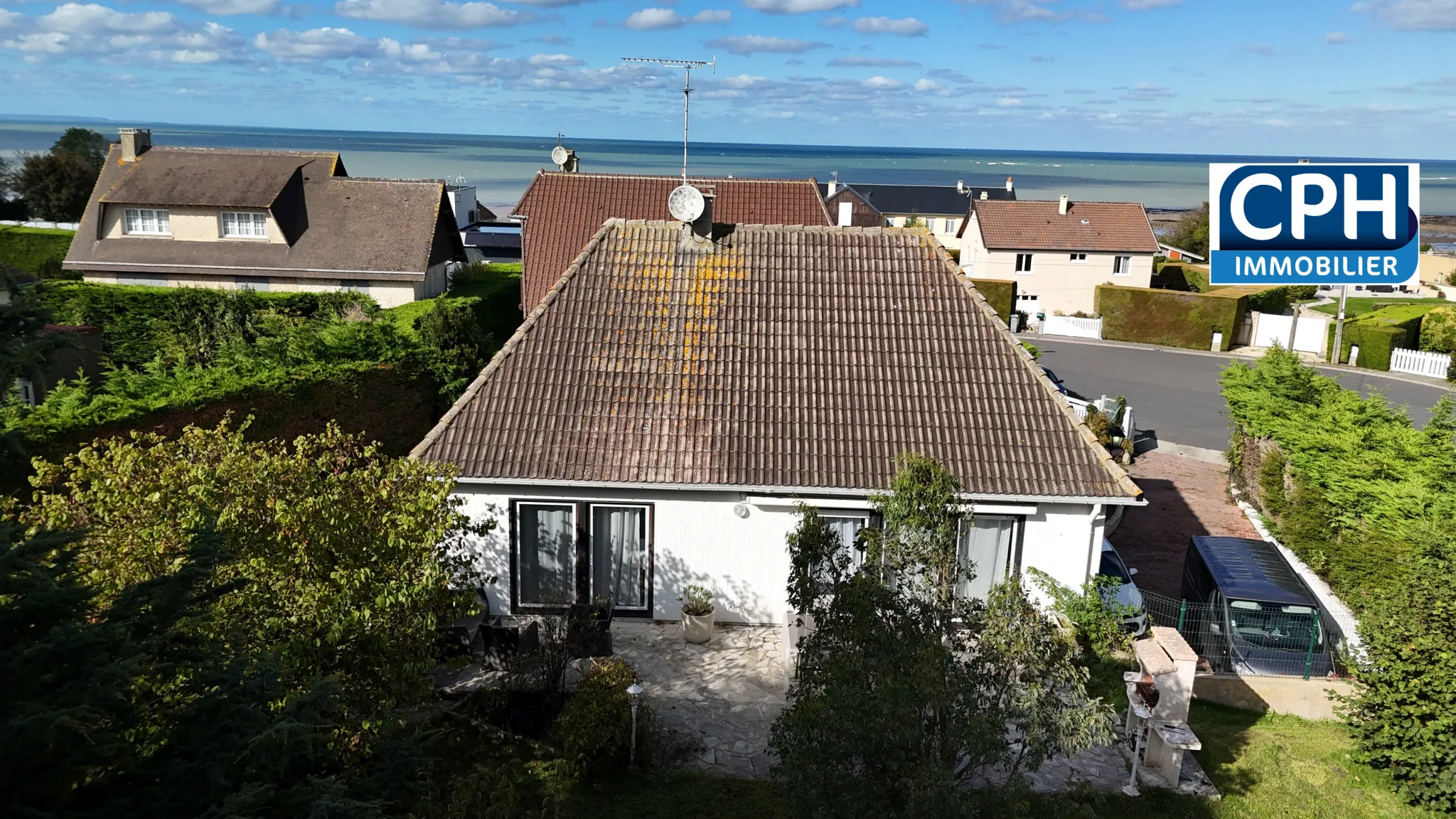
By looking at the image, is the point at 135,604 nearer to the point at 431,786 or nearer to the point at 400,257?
the point at 431,786

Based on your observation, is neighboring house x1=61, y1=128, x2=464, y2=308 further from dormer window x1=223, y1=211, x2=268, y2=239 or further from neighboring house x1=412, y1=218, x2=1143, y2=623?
neighboring house x1=412, y1=218, x2=1143, y2=623

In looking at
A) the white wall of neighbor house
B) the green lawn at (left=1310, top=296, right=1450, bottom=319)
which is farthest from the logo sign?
the green lawn at (left=1310, top=296, right=1450, bottom=319)

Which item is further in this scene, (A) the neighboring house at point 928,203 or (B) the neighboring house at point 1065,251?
(A) the neighboring house at point 928,203

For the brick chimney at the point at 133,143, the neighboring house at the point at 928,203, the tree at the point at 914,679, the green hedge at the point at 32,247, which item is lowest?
the tree at the point at 914,679

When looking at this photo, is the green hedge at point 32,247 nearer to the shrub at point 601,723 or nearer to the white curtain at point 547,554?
the white curtain at point 547,554

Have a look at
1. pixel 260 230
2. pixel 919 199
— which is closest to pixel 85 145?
pixel 260 230

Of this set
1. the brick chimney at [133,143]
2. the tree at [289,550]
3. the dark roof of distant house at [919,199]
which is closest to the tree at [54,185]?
the brick chimney at [133,143]

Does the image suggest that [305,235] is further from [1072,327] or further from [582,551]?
[1072,327]
